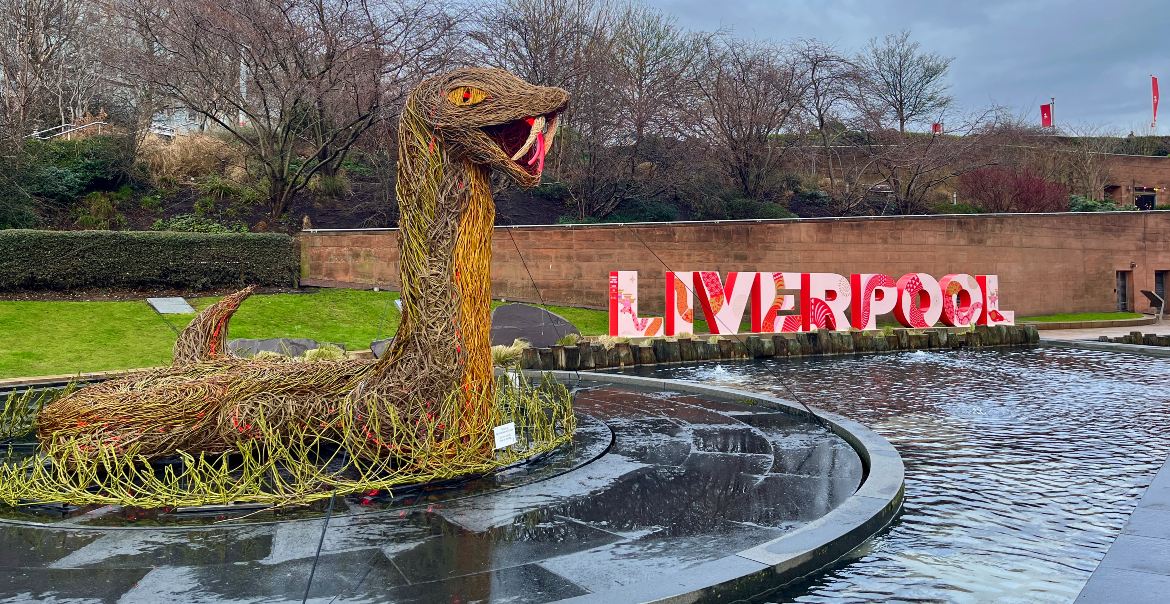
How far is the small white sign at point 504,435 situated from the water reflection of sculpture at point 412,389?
0.10 m

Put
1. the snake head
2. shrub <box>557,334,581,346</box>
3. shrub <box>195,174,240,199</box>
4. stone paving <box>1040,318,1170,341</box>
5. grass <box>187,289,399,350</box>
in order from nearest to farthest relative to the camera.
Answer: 1. the snake head
2. shrub <box>557,334,581,346</box>
3. grass <box>187,289,399,350</box>
4. stone paving <box>1040,318,1170,341</box>
5. shrub <box>195,174,240,199</box>

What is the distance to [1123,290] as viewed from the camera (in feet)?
94.3

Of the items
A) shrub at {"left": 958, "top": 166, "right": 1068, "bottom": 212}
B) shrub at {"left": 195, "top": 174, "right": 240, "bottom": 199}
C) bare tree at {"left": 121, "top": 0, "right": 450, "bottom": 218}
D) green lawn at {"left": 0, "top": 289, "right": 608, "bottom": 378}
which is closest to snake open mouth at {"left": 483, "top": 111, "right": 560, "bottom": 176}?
green lawn at {"left": 0, "top": 289, "right": 608, "bottom": 378}

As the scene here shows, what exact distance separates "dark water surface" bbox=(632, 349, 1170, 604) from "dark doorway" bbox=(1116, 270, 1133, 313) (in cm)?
1641

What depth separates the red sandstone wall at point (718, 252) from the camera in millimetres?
23531

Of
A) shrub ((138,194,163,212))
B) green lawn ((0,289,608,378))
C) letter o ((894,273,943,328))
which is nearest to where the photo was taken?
green lawn ((0,289,608,378))

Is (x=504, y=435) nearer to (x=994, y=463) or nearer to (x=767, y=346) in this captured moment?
(x=994, y=463)

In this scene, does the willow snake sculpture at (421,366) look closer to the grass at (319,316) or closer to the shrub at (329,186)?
the grass at (319,316)

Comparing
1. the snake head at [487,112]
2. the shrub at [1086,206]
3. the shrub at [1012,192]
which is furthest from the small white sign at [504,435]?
the shrub at [1086,206]

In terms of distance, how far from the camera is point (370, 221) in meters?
26.9

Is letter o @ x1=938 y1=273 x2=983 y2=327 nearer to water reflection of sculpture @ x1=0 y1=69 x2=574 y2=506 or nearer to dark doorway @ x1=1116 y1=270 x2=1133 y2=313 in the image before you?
dark doorway @ x1=1116 y1=270 x2=1133 y2=313

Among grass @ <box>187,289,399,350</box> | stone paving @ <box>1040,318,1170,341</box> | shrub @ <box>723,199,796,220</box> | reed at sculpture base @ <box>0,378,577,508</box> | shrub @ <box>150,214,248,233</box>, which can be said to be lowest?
stone paving @ <box>1040,318,1170,341</box>

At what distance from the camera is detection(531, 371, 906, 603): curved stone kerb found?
13.7ft

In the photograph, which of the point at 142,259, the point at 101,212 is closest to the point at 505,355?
the point at 142,259
